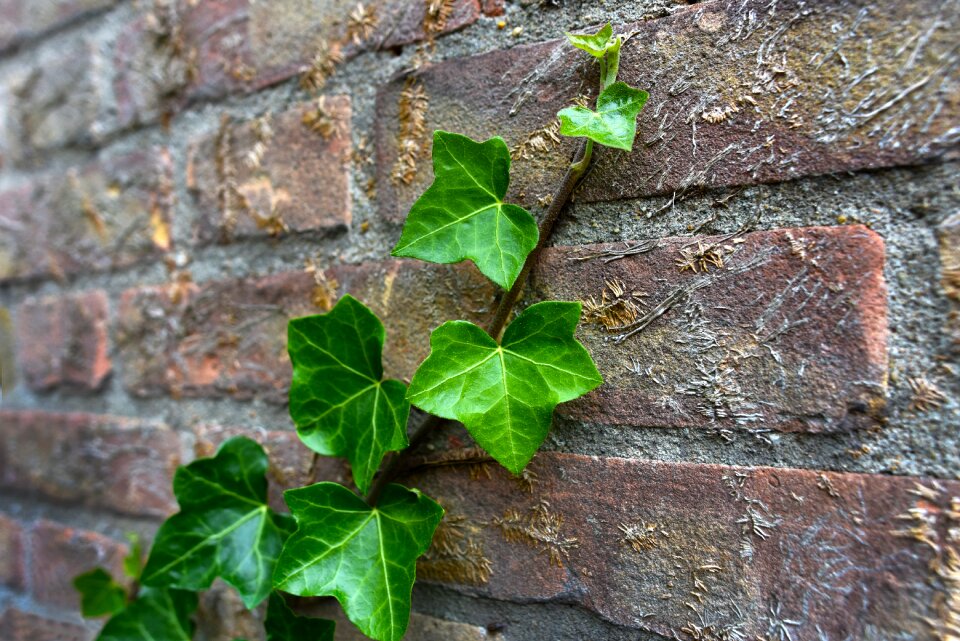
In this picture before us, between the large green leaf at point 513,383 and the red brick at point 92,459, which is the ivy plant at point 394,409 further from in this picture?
the red brick at point 92,459

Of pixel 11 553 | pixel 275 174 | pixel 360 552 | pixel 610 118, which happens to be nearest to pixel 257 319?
pixel 275 174

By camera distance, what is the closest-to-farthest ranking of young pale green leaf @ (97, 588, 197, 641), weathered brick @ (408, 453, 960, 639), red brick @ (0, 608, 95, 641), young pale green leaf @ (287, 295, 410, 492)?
weathered brick @ (408, 453, 960, 639) < young pale green leaf @ (287, 295, 410, 492) < young pale green leaf @ (97, 588, 197, 641) < red brick @ (0, 608, 95, 641)

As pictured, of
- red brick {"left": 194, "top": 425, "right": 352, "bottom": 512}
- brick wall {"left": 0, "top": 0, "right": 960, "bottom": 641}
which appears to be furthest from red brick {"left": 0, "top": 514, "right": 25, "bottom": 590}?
red brick {"left": 194, "top": 425, "right": 352, "bottom": 512}

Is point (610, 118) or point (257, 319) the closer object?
point (610, 118)

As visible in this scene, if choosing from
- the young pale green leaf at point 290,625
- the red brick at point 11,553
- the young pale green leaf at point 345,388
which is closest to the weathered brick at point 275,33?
the young pale green leaf at point 345,388

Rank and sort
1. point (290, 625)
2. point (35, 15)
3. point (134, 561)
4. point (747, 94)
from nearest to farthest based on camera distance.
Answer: point (747, 94) → point (290, 625) → point (134, 561) → point (35, 15)

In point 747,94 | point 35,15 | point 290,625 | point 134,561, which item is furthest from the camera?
point 35,15

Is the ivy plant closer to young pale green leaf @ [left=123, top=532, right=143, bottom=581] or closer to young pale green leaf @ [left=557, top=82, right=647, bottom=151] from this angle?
young pale green leaf @ [left=557, top=82, right=647, bottom=151]

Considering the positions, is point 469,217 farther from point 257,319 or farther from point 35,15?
point 35,15
